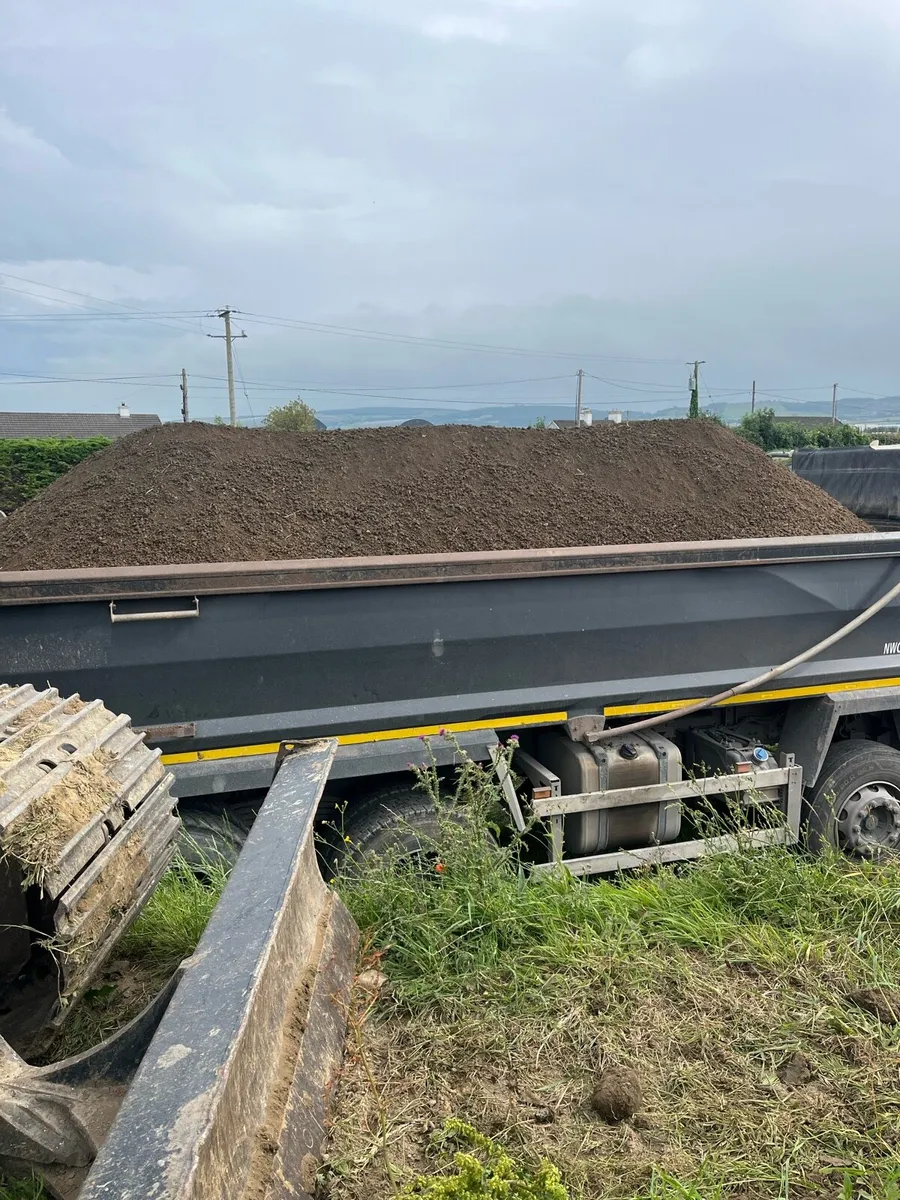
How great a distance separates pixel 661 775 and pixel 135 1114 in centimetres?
294

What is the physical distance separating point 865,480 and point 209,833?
5496 mm

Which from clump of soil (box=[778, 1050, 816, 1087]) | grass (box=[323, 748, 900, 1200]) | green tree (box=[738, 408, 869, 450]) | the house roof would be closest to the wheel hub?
grass (box=[323, 748, 900, 1200])

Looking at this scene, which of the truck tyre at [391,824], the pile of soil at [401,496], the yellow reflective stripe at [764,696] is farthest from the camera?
the pile of soil at [401,496]

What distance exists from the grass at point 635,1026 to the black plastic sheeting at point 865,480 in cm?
378

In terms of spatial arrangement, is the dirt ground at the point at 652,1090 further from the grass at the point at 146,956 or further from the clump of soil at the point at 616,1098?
the grass at the point at 146,956

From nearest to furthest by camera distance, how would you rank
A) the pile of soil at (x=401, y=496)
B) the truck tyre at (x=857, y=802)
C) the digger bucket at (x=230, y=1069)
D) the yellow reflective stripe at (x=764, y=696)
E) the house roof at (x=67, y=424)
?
1. the digger bucket at (x=230, y=1069)
2. the yellow reflective stripe at (x=764, y=696)
3. the truck tyre at (x=857, y=802)
4. the pile of soil at (x=401, y=496)
5. the house roof at (x=67, y=424)

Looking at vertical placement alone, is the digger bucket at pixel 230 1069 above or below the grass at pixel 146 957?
above

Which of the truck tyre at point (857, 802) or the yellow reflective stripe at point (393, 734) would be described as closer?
the yellow reflective stripe at point (393, 734)

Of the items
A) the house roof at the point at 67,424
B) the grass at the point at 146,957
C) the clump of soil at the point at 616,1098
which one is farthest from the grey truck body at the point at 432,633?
the house roof at the point at 67,424

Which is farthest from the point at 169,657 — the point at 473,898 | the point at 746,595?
the point at 746,595

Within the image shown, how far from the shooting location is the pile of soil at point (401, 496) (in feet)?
15.7

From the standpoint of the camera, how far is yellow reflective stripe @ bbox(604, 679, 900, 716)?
12.6 feet

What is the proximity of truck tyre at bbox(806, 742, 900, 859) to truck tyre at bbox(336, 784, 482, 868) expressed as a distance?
78.2 inches

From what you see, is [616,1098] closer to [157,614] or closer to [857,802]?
[157,614]
